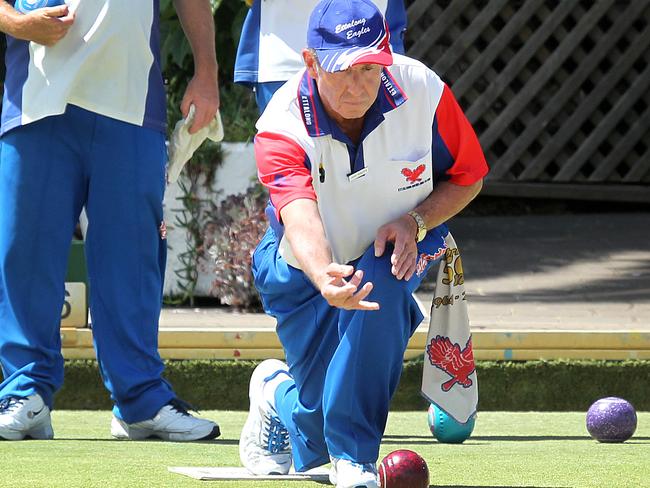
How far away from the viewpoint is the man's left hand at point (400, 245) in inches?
127

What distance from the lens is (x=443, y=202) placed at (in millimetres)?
3389

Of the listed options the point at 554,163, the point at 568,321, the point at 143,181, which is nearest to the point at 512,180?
the point at 554,163

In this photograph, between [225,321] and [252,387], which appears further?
[225,321]

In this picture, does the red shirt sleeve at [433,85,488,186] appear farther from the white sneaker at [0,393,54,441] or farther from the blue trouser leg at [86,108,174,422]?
the white sneaker at [0,393,54,441]

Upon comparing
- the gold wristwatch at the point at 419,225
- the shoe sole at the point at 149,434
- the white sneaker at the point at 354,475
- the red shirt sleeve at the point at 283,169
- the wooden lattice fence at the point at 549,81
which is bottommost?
the wooden lattice fence at the point at 549,81

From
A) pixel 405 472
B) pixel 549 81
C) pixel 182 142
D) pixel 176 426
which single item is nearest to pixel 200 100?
pixel 182 142

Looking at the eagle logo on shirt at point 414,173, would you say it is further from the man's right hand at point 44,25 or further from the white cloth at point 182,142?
the man's right hand at point 44,25

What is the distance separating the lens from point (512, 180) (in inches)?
406

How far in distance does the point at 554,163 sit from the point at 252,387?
23.0ft

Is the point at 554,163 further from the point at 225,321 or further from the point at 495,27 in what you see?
the point at 225,321

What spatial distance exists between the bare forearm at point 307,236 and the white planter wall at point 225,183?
356 centimetres

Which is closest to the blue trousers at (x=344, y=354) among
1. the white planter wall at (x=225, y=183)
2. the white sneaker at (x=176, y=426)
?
the white sneaker at (x=176, y=426)

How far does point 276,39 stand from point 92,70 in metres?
0.53

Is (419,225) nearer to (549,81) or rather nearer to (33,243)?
(33,243)
